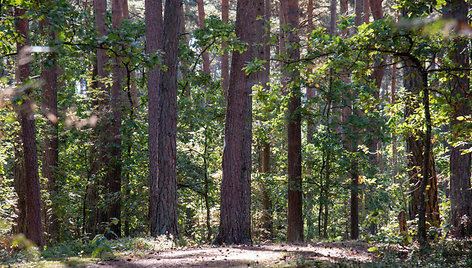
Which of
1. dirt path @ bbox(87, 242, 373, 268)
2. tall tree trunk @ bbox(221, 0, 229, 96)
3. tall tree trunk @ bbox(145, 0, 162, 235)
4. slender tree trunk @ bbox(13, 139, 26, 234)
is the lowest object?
dirt path @ bbox(87, 242, 373, 268)

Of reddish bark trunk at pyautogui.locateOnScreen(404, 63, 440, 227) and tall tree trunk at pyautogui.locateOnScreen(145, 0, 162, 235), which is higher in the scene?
tall tree trunk at pyautogui.locateOnScreen(145, 0, 162, 235)

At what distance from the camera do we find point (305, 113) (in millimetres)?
15359

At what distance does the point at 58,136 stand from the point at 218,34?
31.0ft

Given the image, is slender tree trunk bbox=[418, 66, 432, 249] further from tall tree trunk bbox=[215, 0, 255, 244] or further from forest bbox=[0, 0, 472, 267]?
tall tree trunk bbox=[215, 0, 255, 244]

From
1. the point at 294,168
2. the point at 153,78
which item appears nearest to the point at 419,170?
the point at 294,168

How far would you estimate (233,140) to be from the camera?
12.1m

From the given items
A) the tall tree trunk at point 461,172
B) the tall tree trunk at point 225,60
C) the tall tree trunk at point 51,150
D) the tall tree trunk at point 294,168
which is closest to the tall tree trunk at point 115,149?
the tall tree trunk at point 51,150

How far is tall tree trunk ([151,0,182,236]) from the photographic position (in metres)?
12.8

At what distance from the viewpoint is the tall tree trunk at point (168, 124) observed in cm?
1280

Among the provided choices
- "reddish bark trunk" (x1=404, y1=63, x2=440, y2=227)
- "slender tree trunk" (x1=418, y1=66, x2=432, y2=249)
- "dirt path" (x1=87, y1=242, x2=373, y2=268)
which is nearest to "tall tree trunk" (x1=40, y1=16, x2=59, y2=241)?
"dirt path" (x1=87, y1=242, x2=373, y2=268)

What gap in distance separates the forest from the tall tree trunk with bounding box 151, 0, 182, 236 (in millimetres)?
40

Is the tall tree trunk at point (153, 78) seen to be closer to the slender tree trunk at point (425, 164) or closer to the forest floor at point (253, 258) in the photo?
the forest floor at point (253, 258)

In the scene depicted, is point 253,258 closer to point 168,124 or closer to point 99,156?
point 168,124

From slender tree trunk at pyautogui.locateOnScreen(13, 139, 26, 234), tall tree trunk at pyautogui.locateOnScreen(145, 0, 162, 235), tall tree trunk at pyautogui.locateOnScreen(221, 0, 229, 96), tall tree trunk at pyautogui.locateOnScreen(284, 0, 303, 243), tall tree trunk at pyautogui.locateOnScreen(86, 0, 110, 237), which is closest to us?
slender tree trunk at pyautogui.locateOnScreen(13, 139, 26, 234)
